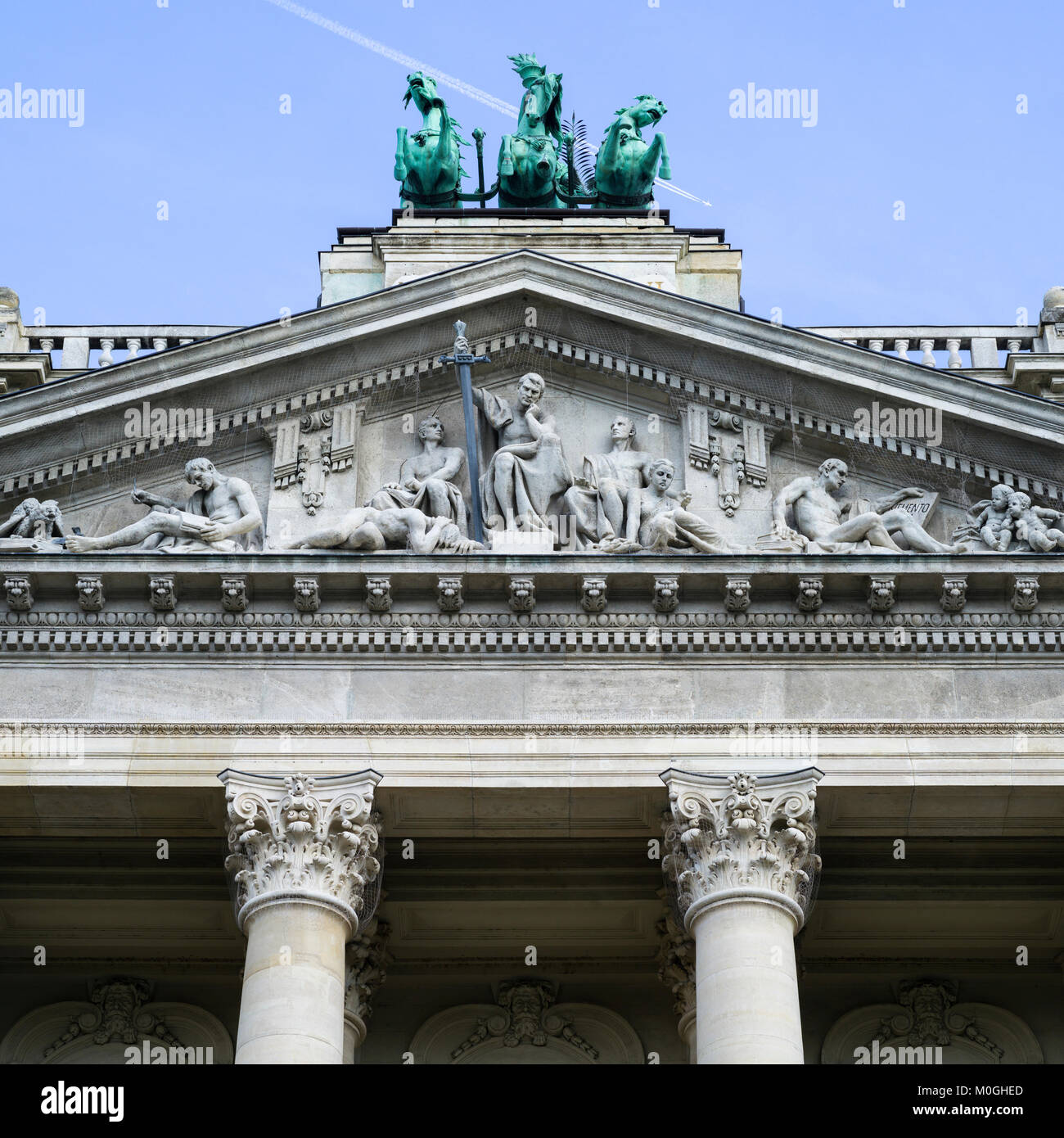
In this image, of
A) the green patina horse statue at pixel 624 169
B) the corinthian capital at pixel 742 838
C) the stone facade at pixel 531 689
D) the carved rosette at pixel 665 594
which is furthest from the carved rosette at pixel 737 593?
the green patina horse statue at pixel 624 169

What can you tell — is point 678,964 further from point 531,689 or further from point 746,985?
point 531,689

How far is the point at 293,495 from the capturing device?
27.8 meters

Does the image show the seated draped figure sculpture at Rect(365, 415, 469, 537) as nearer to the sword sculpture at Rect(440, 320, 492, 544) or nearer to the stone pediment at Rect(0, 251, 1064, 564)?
the stone pediment at Rect(0, 251, 1064, 564)

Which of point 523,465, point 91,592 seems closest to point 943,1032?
point 523,465

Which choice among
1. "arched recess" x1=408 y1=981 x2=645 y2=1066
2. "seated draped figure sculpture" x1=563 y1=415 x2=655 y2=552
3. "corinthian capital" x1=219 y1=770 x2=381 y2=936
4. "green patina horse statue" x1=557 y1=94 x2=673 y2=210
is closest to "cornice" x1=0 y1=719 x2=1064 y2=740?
"corinthian capital" x1=219 y1=770 x2=381 y2=936

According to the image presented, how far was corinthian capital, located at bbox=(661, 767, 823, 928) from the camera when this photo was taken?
24484mm

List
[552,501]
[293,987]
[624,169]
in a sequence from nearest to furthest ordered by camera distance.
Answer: [293,987] < [552,501] < [624,169]

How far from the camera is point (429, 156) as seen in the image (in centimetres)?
3622

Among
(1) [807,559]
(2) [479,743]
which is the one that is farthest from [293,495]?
(1) [807,559]

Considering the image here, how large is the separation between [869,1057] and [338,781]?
734cm

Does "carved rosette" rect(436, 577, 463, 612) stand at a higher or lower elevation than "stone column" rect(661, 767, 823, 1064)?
higher

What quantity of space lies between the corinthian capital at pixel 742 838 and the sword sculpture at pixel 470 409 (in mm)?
4025

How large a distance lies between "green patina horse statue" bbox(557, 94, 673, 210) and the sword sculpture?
8.11 metres

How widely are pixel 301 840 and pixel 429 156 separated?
14661 mm
